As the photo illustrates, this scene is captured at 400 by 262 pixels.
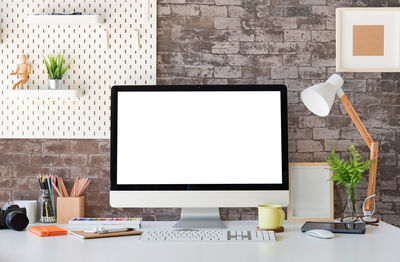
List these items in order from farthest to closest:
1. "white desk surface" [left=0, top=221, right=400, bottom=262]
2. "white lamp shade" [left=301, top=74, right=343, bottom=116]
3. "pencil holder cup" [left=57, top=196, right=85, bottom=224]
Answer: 1. "pencil holder cup" [left=57, top=196, right=85, bottom=224]
2. "white lamp shade" [left=301, top=74, right=343, bottom=116]
3. "white desk surface" [left=0, top=221, right=400, bottom=262]

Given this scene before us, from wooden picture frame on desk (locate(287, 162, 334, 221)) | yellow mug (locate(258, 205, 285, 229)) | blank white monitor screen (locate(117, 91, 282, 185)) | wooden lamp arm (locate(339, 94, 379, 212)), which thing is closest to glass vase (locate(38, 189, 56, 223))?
blank white monitor screen (locate(117, 91, 282, 185))

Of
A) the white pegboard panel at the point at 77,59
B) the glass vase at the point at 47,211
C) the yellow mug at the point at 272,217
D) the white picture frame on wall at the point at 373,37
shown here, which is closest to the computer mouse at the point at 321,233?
the yellow mug at the point at 272,217

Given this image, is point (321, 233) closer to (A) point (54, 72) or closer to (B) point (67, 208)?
(B) point (67, 208)

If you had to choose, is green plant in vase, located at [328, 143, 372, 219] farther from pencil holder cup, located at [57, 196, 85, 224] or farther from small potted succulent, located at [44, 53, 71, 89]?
small potted succulent, located at [44, 53, 71, 89]

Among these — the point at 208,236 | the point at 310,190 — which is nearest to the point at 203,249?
the point at 208,236

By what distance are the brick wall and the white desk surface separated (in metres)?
0.43

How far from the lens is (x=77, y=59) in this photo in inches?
87.7

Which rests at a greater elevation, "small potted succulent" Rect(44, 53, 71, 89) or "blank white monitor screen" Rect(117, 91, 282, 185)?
"small potted succulent" Rect(44, 53, 71, 89)

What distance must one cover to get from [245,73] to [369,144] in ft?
1.98

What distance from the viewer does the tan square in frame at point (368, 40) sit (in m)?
2.24

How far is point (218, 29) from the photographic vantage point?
225 cm

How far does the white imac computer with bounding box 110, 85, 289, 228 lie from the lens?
199cm

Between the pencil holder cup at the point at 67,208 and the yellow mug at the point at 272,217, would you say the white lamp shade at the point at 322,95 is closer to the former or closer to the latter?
the yellow mug at the point at 272,217

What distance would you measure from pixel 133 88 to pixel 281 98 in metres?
0.58
